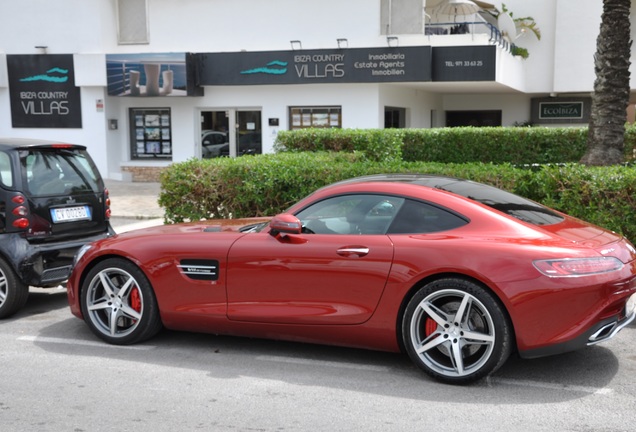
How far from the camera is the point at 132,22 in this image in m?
21.2

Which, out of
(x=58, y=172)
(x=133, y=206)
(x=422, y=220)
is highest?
(x=58, y=172)

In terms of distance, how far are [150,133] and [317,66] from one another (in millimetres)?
5873

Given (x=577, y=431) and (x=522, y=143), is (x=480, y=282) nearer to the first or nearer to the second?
(x=577, y=431)

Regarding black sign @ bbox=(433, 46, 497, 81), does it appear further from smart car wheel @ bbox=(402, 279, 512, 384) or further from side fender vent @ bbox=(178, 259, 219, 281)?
smart car wheel @ bbox=(402, 279, 512, 384)

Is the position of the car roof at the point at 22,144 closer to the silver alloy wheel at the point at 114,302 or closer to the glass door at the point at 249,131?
the silver alloy wheel at the point at 114,302

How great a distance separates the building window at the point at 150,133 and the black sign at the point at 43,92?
5.49 ft

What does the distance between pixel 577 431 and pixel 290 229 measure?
7.60 ft

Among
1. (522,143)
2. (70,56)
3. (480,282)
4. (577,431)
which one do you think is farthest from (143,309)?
(70,56)

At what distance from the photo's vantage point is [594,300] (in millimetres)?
4414

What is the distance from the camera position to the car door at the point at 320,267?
4910 millimetres

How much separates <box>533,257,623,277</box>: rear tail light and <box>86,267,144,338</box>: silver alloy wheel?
3.13m

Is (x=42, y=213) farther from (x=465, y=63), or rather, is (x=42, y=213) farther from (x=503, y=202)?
(x=465, y=63)

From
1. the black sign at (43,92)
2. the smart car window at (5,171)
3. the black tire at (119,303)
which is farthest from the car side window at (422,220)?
the black sign at (43,92)

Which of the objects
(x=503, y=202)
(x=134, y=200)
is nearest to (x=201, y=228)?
(x=503, y=202)
